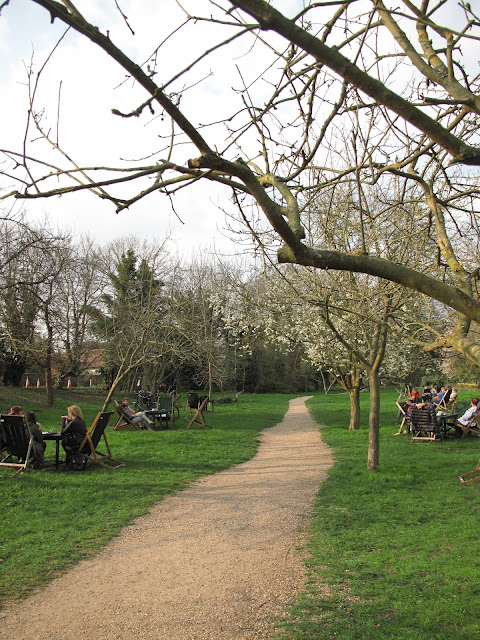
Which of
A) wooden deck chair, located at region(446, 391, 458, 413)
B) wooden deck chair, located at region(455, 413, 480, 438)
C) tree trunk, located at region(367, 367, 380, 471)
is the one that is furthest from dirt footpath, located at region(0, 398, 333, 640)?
wooden deck chair, located at region(446, 391, 458, 413)

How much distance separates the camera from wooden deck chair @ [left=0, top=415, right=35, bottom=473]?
352 inches

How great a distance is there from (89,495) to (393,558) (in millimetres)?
4434

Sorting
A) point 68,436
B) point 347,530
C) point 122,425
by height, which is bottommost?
point 347,530

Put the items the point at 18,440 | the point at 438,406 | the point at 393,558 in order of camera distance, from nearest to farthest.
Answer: the point at 393,558, the point at 18,440, the point at 438,406

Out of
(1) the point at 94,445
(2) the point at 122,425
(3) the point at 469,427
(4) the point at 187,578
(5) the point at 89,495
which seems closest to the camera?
(4) the point at 187,578

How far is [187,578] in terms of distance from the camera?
4.66 meters

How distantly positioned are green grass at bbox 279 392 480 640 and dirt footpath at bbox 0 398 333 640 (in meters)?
0.30

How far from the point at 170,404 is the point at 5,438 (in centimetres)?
895

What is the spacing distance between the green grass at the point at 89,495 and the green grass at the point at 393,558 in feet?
7.64

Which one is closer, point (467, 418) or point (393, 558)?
point (393, 558)

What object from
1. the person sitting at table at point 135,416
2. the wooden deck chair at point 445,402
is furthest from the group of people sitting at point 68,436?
the wooden deck chair at point 445,402

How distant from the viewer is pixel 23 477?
28.1 ft

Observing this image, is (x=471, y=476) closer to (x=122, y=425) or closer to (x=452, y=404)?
(x=452, y=404)

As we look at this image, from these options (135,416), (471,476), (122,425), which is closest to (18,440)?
(135,416)
